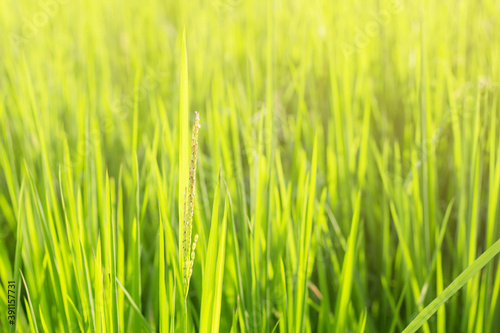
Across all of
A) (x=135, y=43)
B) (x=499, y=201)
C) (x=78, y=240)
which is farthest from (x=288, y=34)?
(x=78, y=240)

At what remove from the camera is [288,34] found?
1.81m

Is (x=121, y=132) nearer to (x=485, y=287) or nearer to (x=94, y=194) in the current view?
(x=94, y=194)

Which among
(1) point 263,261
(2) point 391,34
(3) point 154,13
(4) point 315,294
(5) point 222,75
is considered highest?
(3) point 154,13

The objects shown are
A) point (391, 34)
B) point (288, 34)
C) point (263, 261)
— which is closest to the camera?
point (263, 261)

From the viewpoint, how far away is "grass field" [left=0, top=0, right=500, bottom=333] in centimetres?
63

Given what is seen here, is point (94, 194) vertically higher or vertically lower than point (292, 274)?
higher

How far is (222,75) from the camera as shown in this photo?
145cm

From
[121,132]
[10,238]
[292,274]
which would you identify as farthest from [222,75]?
[292,274]

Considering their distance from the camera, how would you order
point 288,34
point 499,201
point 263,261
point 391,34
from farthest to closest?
point 288,34 < point 391,34 < point 499,201 < point 263,261

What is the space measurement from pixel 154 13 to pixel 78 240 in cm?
177

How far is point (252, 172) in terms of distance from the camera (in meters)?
0.86

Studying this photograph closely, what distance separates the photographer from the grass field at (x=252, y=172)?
629 millimetres

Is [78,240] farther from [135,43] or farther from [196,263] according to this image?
[135,43]

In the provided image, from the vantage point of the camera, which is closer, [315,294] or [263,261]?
[263,261]
